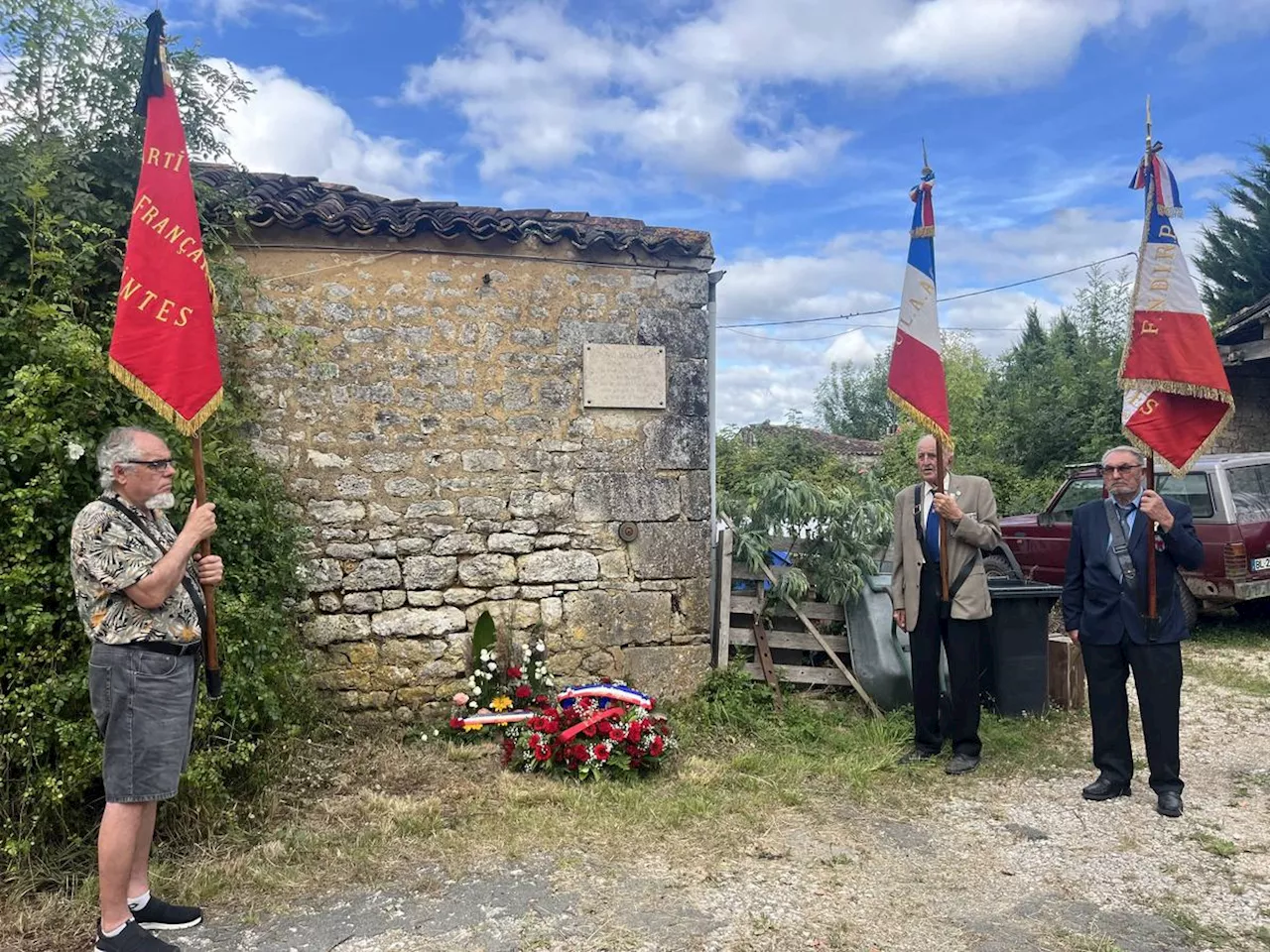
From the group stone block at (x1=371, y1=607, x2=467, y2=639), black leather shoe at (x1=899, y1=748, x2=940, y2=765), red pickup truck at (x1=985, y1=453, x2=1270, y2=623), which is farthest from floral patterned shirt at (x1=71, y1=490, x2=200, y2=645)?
red pickup truck at (x1=985, y1=453, x2=1270, y2=623)

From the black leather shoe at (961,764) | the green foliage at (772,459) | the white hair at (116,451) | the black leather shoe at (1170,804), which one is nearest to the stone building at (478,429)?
the green foliage at (772,459)

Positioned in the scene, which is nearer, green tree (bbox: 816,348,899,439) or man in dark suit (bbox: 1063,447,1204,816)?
man in dark suit (bbox: 1063,447,1204,816)

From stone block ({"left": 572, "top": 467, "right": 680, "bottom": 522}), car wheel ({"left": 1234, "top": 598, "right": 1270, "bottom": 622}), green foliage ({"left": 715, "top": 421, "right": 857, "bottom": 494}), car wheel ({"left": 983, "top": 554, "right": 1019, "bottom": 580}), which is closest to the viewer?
stone block ({"left": 572, "top": 467, "right": 680, "bottom": 522})

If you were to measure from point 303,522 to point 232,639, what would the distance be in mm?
1326

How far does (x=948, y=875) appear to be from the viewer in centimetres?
362

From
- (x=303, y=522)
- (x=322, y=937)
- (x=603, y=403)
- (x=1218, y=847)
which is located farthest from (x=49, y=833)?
(x=1218, y=847)

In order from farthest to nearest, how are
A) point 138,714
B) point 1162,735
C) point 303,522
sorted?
point 303,522 < point 1162,735 < point 138,714

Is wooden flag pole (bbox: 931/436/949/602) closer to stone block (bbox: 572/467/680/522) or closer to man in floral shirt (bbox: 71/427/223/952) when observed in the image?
stone block (bbox: 572/467/680/522)

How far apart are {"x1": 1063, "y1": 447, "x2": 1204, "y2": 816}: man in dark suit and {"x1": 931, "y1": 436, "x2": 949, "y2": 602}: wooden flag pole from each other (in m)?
0.58

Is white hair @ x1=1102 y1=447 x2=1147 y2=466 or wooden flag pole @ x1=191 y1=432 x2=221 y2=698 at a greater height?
white hair @ x1=1102 y1=447 x2=1147 y2=466

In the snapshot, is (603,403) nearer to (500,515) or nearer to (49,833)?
(500,515)

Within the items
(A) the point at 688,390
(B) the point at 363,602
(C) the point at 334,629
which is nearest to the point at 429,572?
(B) the point at 363,602

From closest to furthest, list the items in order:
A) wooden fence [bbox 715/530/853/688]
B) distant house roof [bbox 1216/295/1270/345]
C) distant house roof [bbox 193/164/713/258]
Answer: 1. distant house roof [bbox 193/164/713/258]
2. wooden fence [bbox 715/530/853/688]
3. distant house roof [bbox 1216/295/1270/345]

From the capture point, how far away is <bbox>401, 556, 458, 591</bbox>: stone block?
210 inches
